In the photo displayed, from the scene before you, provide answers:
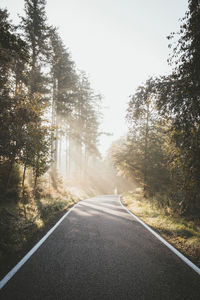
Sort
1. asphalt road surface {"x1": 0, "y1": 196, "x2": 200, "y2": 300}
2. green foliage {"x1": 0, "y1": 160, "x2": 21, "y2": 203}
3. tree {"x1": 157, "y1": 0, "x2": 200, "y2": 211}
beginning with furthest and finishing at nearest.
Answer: green foliage {"x1": 0, "y1": 160, "x2": 21, "y2": 203} → tree {"x1": 157, "y1": 0, "x2": 200, "y2": 211} → asphalt road surface {"x1": 0, "y1": 196, "x2": 200, "y2": 300}

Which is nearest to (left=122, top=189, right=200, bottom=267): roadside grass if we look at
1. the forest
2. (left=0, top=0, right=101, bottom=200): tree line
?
the forest

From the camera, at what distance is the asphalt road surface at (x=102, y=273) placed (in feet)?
7.66

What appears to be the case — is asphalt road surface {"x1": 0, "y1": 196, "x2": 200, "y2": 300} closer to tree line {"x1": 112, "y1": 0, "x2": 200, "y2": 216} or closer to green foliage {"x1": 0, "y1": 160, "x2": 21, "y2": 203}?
tree line {"x1": 112, "y1": 0, "x2": 200, "y2": 216}

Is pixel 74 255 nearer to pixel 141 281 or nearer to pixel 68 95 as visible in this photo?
pixel 141 281

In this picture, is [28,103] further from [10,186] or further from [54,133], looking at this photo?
[10,186]

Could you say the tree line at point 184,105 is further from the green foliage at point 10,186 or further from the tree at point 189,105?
the green foliage at point 10,186

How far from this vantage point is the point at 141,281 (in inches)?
104

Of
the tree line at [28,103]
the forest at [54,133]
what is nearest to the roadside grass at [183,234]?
the forest at [54,133]

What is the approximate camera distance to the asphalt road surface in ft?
7.66

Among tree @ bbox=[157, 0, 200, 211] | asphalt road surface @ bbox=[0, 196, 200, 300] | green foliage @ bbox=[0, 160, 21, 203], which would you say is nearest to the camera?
asphalt road surface @ bbox=[0, 196, 200, 300]

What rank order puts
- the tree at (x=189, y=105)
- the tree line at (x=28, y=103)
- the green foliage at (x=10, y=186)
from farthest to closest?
the green foliage at (x=10, y=186)
the tree line at (x=28, y=103)
the tree at (x=189, y=105)

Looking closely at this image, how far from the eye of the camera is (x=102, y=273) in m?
2.84

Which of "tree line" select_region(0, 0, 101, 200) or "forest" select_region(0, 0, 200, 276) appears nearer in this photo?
"forest" select_region(0, 0, 200, 276)

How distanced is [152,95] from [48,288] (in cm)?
581
